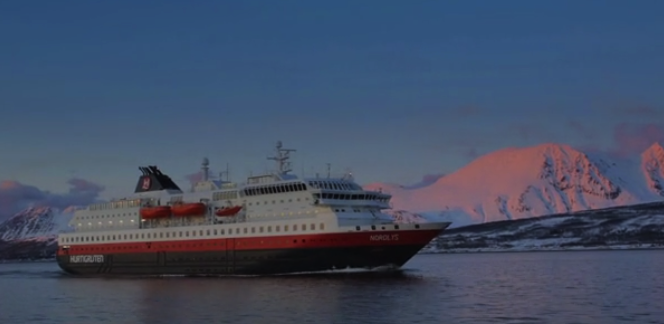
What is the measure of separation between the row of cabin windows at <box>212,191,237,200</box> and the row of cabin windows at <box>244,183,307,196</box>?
6.29ft

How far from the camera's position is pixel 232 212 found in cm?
7881

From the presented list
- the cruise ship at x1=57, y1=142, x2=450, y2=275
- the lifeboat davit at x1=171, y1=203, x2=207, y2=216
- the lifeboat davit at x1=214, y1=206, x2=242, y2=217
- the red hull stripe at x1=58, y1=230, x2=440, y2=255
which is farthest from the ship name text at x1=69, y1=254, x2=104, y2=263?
the lifeboat davit at x1=214, y1=206, x2=242, y2=217

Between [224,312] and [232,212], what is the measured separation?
33273mm

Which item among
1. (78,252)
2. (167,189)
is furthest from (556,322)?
(78,252)

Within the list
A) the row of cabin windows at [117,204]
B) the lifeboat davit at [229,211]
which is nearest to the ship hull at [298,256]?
the lifeboat davit at [229,211]

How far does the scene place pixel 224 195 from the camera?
270 ft

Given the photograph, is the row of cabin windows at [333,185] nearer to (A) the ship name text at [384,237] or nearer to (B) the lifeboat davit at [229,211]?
(A) the ship name text at [384,237]

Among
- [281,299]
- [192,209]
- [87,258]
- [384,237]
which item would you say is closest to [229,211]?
[192,209]

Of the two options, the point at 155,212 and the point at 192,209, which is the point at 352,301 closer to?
the point at 192,209

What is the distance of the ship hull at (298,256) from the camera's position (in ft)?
232

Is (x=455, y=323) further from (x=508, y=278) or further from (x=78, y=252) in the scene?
(x=78, y=252)

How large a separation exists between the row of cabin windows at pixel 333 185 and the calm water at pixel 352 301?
848 centimetres

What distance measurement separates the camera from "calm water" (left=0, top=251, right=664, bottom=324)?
42.2 metres

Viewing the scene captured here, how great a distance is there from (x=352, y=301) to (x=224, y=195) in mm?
35419
